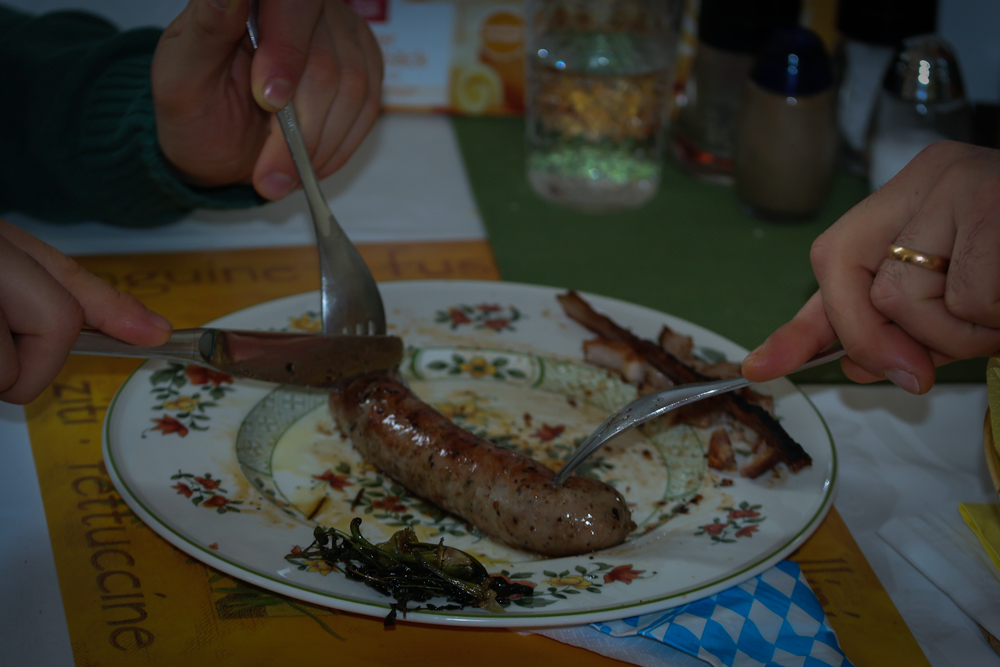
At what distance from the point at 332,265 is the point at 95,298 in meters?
0.49

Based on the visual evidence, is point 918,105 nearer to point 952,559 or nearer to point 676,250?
point 676,250

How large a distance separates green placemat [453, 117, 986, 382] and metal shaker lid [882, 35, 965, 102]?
15.1 inches

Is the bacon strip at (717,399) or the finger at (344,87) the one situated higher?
the finger at (344,87)

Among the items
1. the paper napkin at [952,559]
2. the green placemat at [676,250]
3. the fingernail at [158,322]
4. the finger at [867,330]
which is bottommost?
the paper napkin at [952,559]

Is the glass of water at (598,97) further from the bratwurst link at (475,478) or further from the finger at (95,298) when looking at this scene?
the finger at (95,298)

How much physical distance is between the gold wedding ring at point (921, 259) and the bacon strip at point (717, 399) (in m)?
0.40

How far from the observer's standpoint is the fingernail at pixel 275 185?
166 cm

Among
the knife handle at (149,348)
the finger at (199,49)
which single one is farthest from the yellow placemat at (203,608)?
the finger at (199,49)

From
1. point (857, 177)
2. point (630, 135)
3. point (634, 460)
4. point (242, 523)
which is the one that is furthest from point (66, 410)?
point (857, 177)

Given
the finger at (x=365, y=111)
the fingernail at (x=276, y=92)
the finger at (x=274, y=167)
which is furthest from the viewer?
the finger at (x=365, y=111)

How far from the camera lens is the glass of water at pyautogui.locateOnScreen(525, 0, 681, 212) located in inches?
86.2

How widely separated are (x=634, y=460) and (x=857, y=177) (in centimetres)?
161

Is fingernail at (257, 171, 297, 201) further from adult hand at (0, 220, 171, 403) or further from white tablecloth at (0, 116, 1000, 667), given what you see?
adult hand at (0, 220, 171, 403)

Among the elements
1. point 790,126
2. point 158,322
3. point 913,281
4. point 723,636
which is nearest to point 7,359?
point 158,322
